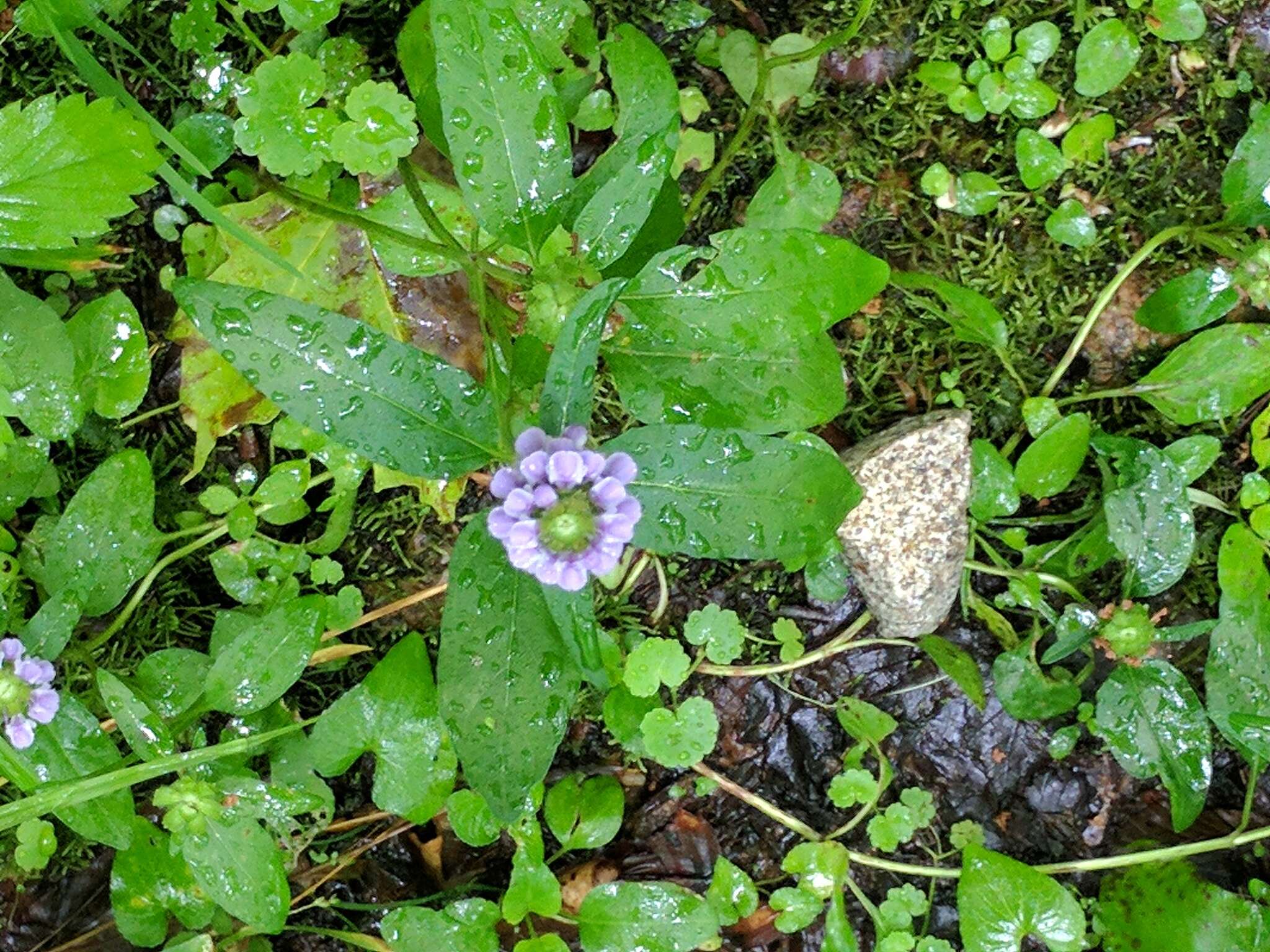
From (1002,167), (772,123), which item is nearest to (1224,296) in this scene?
(1002,167)

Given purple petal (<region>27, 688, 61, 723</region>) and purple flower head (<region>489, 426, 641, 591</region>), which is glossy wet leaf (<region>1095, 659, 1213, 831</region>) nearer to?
purple flower head (<region>489, 426, 641, 591</region>)

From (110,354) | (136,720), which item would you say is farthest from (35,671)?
(110,354)

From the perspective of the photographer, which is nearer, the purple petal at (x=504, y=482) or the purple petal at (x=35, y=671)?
the purple petal at (x=504, y=482)

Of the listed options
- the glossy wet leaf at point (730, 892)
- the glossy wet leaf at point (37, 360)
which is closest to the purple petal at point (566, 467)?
the glossy wet leaf at point (37, 360)

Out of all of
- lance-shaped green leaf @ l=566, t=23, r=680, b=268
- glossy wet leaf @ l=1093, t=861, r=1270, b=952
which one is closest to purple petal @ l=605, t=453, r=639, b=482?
lance-shaped green leaf @ l=566, t=23, r=680, b=268

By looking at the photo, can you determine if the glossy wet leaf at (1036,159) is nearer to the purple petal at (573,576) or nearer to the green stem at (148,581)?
the purple petal at (573,576)

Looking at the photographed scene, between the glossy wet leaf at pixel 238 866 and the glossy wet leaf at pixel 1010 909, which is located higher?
the glossy wet leaf at pixel 238 866

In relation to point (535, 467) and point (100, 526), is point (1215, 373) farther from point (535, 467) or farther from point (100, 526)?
point (100, 526)
